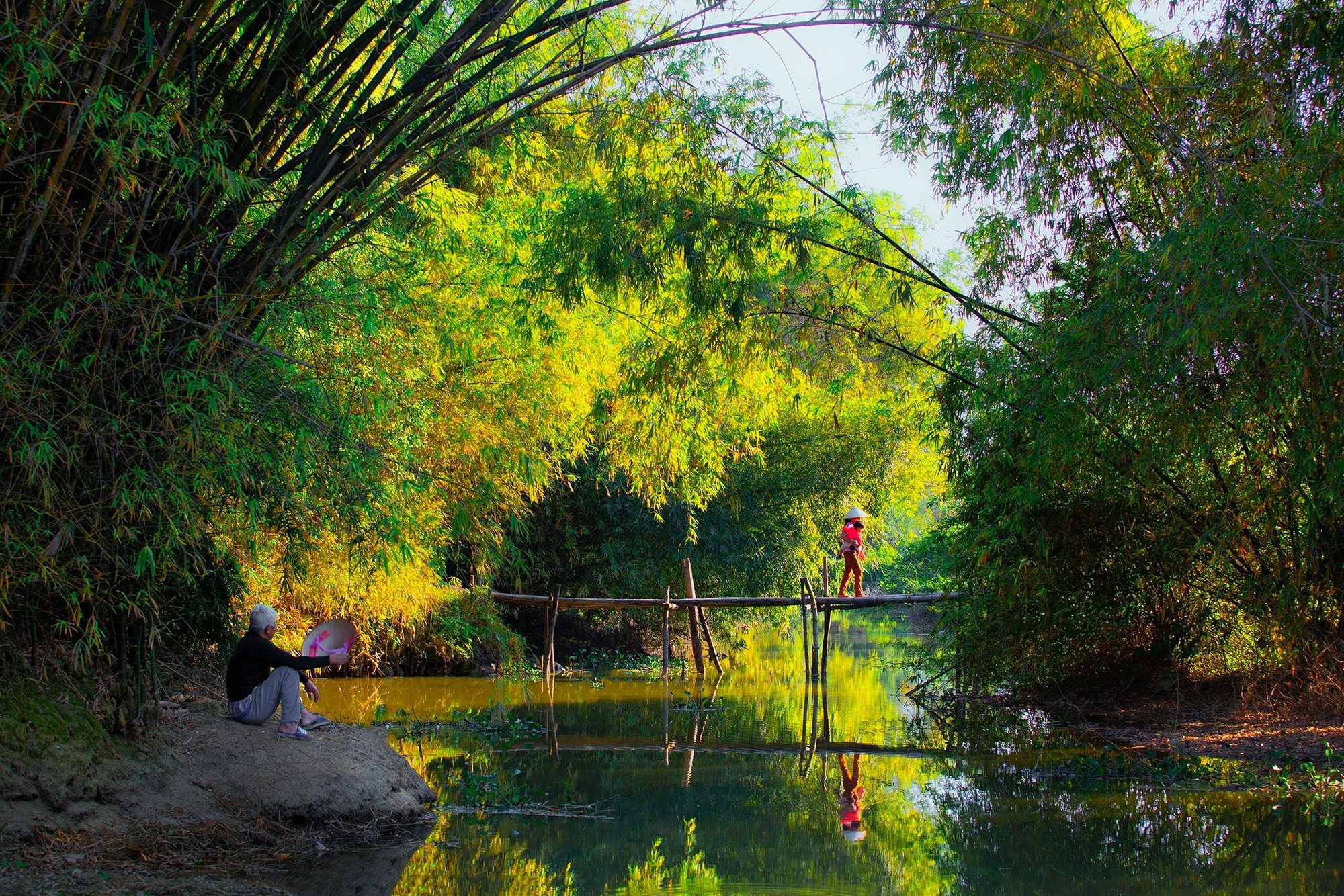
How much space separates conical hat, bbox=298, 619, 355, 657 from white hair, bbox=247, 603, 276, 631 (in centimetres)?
20

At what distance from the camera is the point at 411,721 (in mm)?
8492

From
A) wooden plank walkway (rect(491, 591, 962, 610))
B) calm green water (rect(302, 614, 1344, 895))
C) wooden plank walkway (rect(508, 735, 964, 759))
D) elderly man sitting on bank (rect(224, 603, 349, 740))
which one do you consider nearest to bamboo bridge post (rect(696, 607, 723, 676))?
wooden plank walkway (rect(491, 591, 962, 610))

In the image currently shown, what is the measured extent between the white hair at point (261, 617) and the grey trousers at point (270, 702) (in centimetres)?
22

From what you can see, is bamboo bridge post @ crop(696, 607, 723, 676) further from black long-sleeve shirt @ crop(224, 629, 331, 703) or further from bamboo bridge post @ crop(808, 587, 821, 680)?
black long-sleeve shirt @ crop(224, 629, 331, 703)

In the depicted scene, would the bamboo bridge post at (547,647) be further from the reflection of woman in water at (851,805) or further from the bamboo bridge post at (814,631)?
the reflection of woman in water at (851,805)

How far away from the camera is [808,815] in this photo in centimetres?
579

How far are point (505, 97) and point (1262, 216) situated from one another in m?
3.65

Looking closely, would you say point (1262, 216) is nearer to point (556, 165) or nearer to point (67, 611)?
point (556, 165)

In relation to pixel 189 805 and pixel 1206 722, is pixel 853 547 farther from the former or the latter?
pixel 189 805

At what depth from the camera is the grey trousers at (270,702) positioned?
17.0 feet

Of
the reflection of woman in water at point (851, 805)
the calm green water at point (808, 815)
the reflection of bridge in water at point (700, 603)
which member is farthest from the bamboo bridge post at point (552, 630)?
the reflection of woman in water at point (851, 805)

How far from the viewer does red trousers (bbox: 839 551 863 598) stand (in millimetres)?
12438

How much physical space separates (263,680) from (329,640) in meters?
0.36

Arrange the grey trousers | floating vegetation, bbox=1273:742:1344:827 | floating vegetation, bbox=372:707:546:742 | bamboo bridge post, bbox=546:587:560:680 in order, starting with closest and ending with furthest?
the grey trousers < floating vegetation, bbox=1273:742:1344:827 < floating vegetation, bbox=372:707:546:742 < bamboo bridge post, bbox=546:587:560:680
